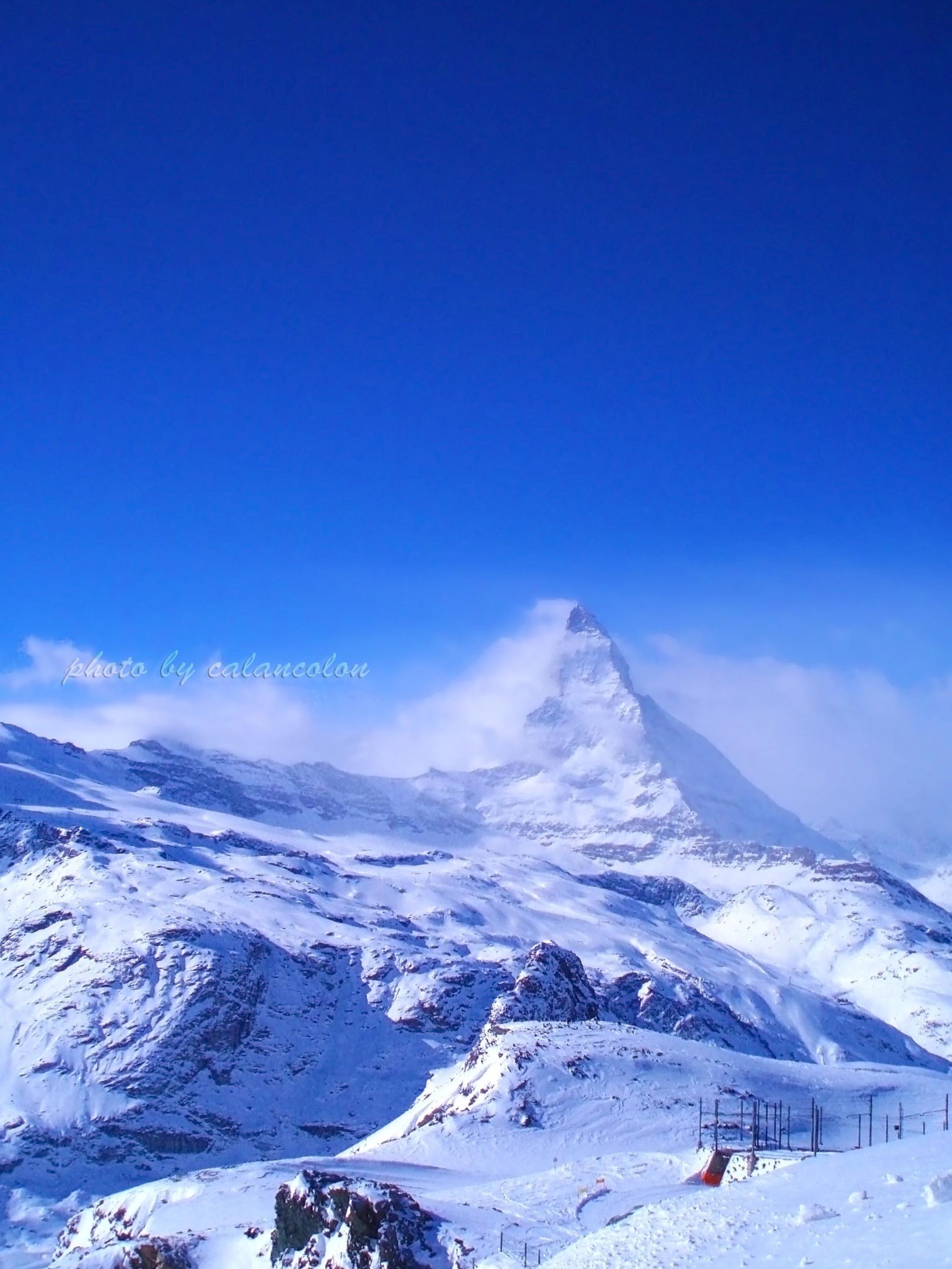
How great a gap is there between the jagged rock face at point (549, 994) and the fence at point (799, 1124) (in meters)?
47.5

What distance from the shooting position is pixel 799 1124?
103 meters

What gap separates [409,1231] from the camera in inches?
2176

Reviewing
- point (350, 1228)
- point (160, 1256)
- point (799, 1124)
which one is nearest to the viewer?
point (350, 1228)

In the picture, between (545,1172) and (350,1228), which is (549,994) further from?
(350,1228)

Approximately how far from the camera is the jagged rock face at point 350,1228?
178 ft

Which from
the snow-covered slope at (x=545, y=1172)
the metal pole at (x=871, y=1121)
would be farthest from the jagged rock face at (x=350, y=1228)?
the metal pole at (x=871, y=1121)

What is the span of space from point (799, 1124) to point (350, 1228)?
204 ft

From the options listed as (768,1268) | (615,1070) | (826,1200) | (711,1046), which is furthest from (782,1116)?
(768,1268)

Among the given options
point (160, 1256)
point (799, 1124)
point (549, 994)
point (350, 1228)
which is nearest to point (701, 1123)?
point (799, 1124)

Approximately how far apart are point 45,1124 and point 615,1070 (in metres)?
126

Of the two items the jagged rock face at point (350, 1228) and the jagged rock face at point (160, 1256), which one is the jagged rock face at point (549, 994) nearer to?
the jagged rock face at point (160, 1256)

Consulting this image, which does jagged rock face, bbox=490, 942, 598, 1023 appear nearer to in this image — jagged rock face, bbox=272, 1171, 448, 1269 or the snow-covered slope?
the snow-covered slope

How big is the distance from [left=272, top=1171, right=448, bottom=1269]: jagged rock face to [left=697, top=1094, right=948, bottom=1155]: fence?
41.4 m

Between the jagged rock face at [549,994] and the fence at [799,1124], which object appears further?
the jagged rock face at [549,994]
